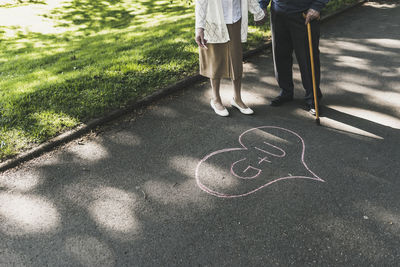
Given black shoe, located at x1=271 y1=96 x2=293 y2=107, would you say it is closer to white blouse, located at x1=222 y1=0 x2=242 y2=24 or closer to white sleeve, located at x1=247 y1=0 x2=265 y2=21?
white sleeve, located at x1=247 y1=0 x2=265 y2=21

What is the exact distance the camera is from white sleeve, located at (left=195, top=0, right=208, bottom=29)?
360 centimetres

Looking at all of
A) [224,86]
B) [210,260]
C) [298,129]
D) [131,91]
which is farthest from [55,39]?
[210,260]

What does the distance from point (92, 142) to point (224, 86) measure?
91.6 inches

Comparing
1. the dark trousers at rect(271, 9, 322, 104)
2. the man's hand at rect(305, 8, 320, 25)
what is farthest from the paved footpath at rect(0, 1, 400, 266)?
the man's hand at rect(305, 8, 320, 25)

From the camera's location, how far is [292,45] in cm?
432

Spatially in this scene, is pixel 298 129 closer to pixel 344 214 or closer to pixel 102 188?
pixel 344 214

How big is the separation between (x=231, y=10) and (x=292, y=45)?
1066mm

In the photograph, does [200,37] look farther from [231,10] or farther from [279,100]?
[279,100]

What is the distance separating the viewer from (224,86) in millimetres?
5309

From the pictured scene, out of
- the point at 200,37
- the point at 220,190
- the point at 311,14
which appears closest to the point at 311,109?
the point at 311,14

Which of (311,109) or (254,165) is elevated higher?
(311,109)

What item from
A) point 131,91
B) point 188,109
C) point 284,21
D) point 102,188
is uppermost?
point 284,21

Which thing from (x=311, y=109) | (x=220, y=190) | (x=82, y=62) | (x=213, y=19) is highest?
(x=213, y=19)

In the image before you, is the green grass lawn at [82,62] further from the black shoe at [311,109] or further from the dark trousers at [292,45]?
the black shoe at [311,109]
